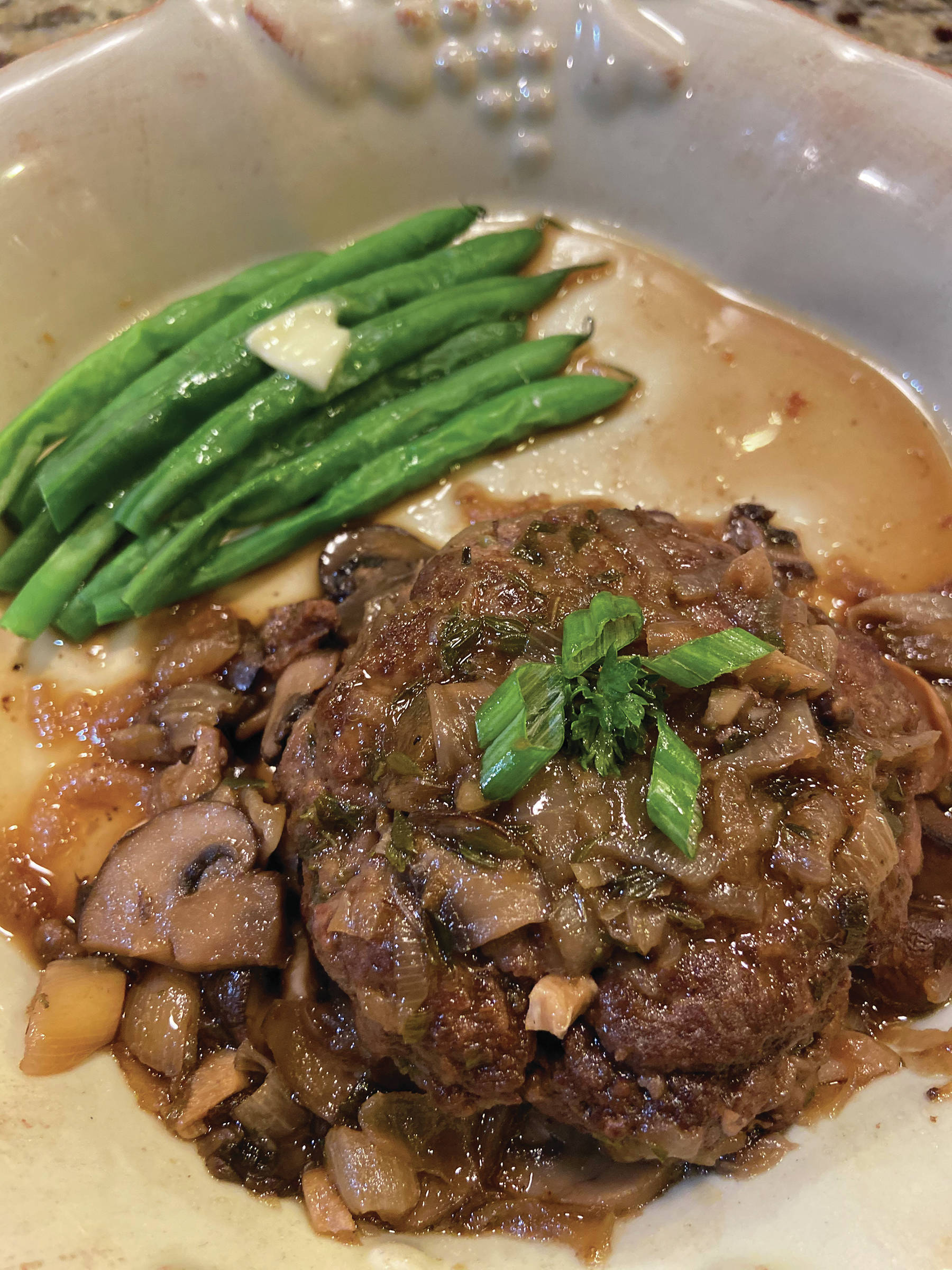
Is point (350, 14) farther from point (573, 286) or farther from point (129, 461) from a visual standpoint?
point (129, 461)

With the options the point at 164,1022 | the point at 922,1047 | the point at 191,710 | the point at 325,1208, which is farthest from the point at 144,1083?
the point at 922,1047

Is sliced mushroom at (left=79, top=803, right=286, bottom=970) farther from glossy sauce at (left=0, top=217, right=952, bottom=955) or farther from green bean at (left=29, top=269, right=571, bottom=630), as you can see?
green bean at (left=29, top=269, right=571, bottom=630)

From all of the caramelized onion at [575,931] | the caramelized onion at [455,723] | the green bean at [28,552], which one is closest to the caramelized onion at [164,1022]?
the caramelized onion at [455,723]

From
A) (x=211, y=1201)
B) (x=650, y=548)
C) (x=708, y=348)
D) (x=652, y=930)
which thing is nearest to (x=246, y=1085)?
(x=211, y=1201)

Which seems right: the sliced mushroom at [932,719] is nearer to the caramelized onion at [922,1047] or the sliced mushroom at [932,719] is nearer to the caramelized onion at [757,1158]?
the caramelized onion at [922,1047]

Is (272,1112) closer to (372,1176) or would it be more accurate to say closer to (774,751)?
(372,1176)

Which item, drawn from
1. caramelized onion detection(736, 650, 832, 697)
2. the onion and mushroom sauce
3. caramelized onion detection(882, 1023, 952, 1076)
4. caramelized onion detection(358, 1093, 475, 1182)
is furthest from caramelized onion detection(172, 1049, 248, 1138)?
caramelized onion detection(882, 1023, 952, 1076)
